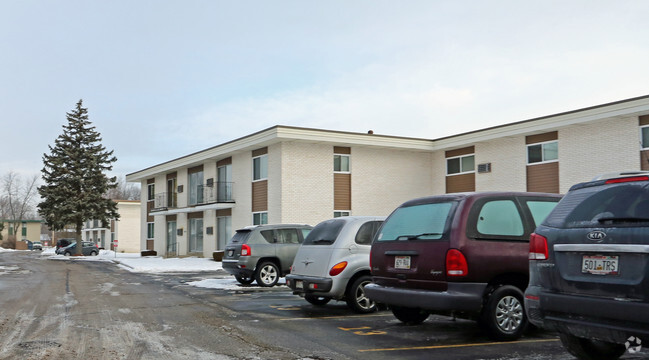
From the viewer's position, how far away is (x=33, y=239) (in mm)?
98875

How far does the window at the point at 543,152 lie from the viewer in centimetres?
2508

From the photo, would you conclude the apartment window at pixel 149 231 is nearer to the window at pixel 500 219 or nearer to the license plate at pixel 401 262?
the license plate at pixel 401 262

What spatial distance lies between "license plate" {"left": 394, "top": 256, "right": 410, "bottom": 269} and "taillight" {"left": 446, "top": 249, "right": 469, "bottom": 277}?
2.03ft

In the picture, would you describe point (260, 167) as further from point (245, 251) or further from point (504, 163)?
point (245, 251)

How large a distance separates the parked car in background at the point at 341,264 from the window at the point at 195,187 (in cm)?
2521

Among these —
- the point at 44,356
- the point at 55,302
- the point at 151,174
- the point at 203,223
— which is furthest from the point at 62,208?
the point at 44,356

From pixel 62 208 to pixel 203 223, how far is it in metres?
16.6

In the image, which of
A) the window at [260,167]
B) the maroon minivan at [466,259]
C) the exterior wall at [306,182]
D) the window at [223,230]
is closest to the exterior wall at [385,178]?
the exterior wall at [306,182]

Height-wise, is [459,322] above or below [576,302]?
below

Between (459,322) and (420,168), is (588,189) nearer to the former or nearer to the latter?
(459,322)

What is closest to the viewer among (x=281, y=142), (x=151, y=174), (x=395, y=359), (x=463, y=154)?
(x=395, y=359)

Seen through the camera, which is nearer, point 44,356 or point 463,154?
point 44,356

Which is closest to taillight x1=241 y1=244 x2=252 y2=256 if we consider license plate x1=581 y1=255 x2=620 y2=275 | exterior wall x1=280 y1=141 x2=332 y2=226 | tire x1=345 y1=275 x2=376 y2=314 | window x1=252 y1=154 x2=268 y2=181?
tire x1=345 y1=275 x2=376 y2=314

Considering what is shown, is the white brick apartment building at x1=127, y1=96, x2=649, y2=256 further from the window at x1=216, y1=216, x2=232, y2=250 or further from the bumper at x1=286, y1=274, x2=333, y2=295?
the bumper at x1=286, y1=274, x2=333, y2=295
